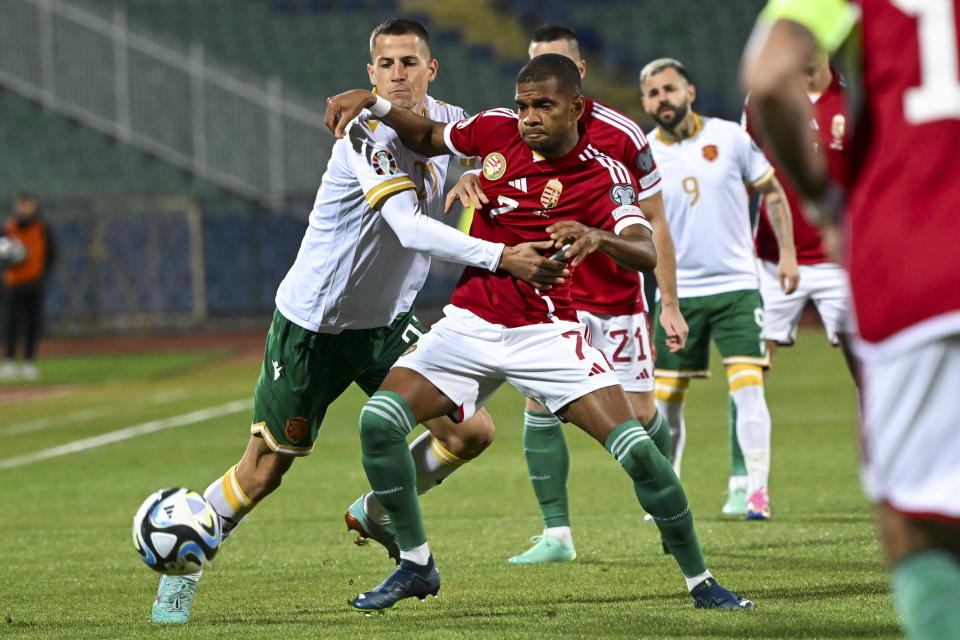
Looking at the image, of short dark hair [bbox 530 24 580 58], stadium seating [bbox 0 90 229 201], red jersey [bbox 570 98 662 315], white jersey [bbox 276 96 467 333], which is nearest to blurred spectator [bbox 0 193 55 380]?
stadium seating [bbox 0 90 229 201]

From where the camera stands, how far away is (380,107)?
5.93 meters

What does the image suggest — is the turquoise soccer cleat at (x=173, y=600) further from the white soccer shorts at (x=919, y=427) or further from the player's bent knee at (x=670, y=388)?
the player's bent knee at (x=670, y=388)

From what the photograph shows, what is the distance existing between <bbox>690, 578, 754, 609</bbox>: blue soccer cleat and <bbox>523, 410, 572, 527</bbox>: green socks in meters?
1.93

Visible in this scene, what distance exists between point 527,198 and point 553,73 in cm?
50

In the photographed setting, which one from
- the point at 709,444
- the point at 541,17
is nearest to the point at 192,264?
the point at 541,17

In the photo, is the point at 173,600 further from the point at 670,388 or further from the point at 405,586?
the point at 670,388

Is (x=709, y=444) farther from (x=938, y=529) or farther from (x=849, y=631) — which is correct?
(x=938, y=529)

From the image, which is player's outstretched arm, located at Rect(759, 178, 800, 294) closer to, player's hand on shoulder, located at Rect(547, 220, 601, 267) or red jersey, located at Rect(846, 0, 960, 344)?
player's hand on shoulder, located at Rect(547, 220, 601, 267)

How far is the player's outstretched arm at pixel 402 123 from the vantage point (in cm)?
582

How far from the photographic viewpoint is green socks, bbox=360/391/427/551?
5.77 meters

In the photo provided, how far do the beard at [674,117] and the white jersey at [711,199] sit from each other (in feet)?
0.47

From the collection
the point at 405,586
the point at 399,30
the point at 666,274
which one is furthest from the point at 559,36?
Result: the point at 405,586

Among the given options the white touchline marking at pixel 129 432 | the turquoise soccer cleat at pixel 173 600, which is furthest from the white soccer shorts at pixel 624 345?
the white touchline marking at pixel 129 432

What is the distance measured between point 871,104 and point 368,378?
157 inches
